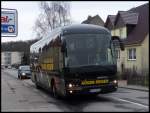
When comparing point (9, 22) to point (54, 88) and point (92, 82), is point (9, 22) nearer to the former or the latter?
point (54, 88)

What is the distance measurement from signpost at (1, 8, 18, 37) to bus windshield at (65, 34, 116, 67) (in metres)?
5.06

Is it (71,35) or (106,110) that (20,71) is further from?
(106,110)

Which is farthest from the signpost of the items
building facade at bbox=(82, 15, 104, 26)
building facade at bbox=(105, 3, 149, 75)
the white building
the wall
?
the white building

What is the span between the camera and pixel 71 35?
17.4 metres

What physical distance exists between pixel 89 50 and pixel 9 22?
242 inches

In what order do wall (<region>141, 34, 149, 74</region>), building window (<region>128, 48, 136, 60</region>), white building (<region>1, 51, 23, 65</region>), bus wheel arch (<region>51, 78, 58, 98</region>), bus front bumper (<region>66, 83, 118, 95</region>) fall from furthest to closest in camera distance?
white building (<region>1, 51, 23, 65</region>)
building window (<region>128, 48, 136, 60</region>)
wall (<region>141, 34, 149, 74</region>)
bus wheel arch (<region>51, 78, 58, 98</region>)
bus front bumper (<region>66, 83, 118, 95</region>)

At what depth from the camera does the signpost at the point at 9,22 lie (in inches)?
840

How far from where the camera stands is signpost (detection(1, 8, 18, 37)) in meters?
21.3

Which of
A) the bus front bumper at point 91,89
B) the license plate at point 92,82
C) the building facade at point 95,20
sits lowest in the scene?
the bus front bumper at point 91,89

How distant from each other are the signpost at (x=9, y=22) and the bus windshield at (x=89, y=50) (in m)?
5.06

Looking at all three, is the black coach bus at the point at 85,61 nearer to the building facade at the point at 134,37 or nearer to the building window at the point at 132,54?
the building facade at the point at 134,37

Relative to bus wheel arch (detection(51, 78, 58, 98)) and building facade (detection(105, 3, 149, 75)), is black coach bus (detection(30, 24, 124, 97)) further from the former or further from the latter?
building facade (detection(105, 3, 149, 75))

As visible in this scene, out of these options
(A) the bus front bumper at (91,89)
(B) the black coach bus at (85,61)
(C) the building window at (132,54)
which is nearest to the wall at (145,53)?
(C) the building window at (132,54)

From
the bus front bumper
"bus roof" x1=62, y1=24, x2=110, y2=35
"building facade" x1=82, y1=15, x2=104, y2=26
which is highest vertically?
"building facade" x1=82, y1=15, x2=104, y2=26
